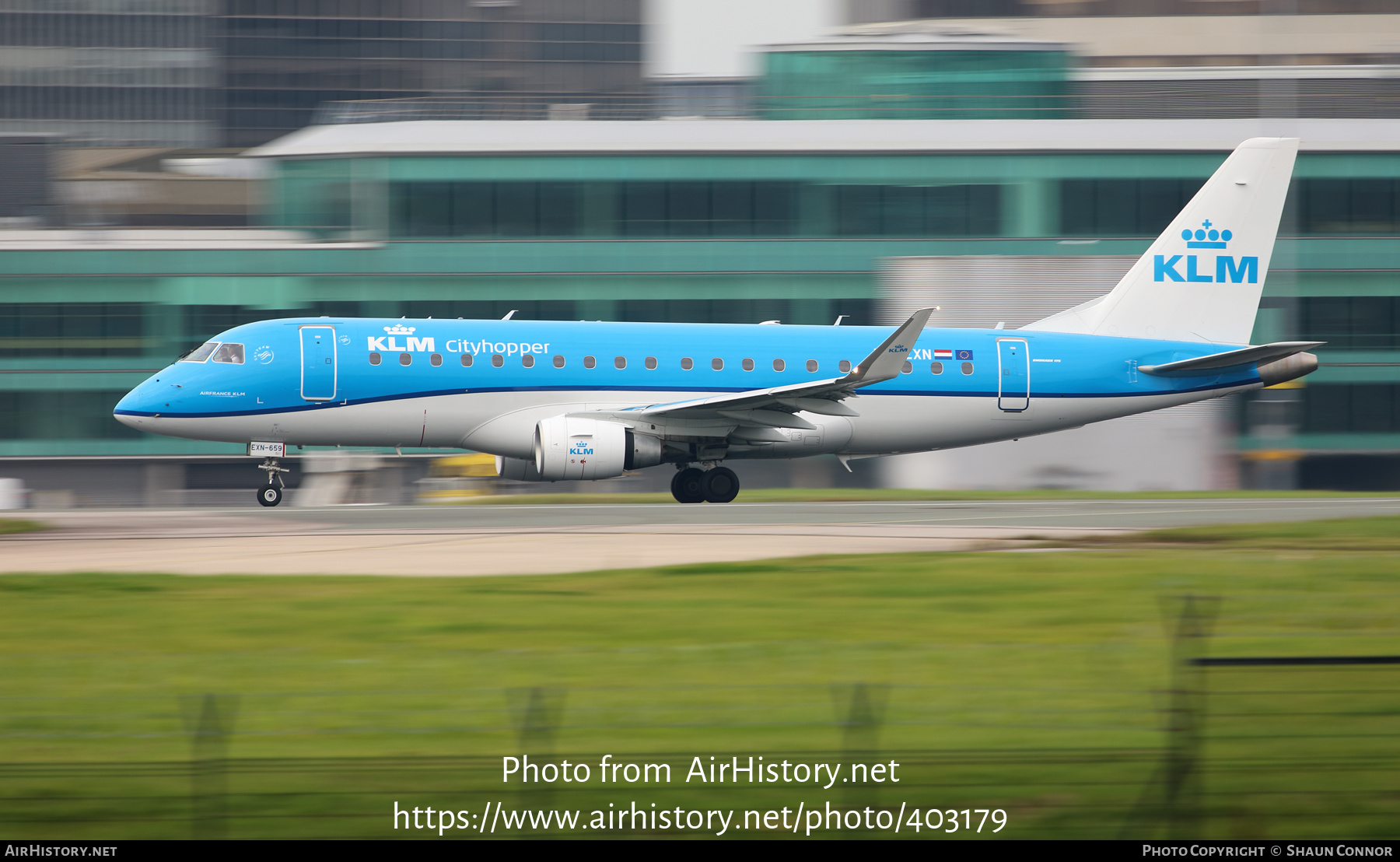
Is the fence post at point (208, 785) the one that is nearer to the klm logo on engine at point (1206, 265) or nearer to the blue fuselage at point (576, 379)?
the blue fuselage at point (576, 379)

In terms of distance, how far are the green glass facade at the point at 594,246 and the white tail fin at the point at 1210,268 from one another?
1352 centimetres

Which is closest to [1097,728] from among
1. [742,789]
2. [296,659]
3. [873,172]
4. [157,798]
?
[742,789]

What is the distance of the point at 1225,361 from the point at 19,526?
937 inches

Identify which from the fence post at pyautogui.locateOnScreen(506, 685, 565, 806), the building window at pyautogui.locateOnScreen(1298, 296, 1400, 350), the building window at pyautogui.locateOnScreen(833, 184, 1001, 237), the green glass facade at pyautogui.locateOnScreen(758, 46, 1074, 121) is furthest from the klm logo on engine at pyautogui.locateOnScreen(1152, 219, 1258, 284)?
the fence post at pyautogui.locateOnScreen(506, 685, 565, 806)

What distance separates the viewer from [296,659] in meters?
11.6

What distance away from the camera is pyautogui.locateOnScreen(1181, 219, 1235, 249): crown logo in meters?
33.9

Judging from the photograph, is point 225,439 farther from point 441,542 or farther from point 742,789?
point 742,789

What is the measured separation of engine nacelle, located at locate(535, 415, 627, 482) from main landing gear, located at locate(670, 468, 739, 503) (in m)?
2.78

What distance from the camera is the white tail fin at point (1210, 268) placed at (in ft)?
108

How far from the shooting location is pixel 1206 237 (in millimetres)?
34000

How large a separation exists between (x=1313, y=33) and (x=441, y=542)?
100473mm

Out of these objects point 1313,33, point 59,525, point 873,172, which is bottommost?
point 59,525

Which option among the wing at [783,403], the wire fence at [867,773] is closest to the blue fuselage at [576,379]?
the wing at [783,403]

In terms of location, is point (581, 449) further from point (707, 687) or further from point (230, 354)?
point (707, 687)
